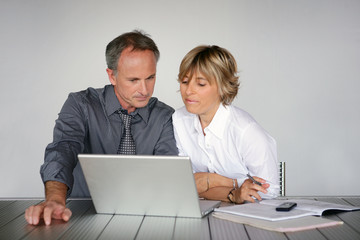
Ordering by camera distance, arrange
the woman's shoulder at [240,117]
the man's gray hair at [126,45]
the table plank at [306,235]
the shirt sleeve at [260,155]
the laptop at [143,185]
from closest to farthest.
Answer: the table plank at [306,235], the laptop at [143,185], the shirt sleeve at [260,155], the woman's shoulder at [240,117], the man's gray hair at [126,45]

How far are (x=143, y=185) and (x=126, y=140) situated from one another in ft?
3.28

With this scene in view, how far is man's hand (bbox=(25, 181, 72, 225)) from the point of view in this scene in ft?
5.86

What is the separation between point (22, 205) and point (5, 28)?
332 centimetres

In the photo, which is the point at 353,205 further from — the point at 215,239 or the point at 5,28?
the point at 5,28

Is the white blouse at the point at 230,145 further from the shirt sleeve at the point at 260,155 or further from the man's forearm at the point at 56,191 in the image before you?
the man's forearm at the point at 56,191

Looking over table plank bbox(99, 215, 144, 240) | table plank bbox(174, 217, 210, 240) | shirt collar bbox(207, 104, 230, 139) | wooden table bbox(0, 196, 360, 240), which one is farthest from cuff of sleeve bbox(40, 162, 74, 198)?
shirt collar bbox(207, 104, 230, 139)

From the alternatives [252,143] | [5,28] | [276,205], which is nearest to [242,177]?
[252,143]

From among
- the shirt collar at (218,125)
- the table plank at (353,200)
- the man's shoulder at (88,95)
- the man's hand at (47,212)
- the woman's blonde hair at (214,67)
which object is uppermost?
the woman's blonde hair at (214,67)

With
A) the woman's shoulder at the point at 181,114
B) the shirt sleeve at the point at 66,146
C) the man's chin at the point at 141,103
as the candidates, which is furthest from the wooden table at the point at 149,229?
the woman's shoulder at the point at 181,114

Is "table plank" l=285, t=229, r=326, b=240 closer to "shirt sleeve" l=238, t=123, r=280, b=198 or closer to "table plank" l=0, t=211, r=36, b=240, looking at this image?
"shirt sleeve" l=238, t=123, r=280, b=198

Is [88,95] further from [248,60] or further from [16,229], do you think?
[248,60]

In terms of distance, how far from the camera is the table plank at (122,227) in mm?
1630

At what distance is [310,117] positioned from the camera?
15.9 feet

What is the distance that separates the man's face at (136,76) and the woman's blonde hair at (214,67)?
19cm
